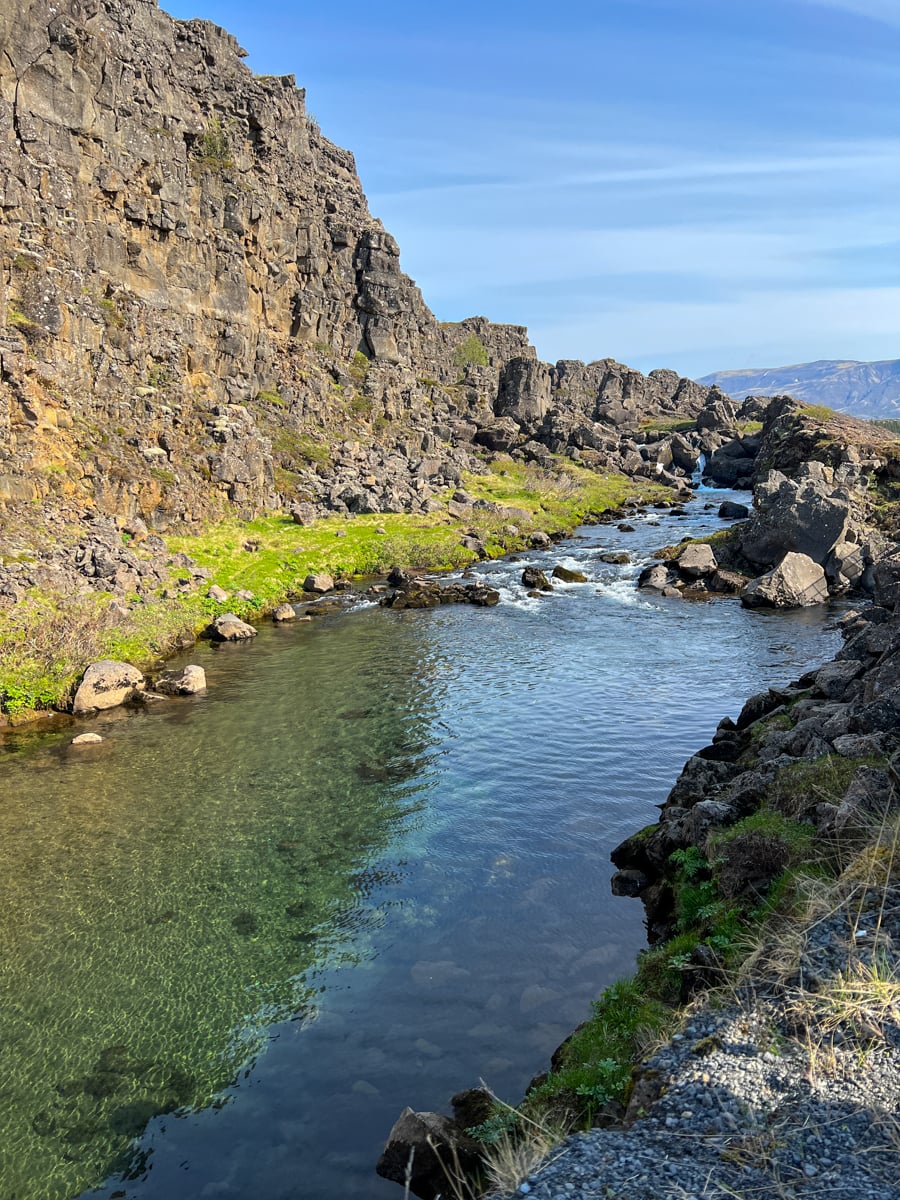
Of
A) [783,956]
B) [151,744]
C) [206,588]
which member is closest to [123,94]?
[206,588]

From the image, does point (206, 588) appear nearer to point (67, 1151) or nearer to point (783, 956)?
point (67, 1151)

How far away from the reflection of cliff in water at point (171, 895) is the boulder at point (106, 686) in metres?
1.54

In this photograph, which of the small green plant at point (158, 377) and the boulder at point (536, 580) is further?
the small green plant at point (158, 377)

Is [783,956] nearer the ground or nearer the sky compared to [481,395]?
nearer the ground

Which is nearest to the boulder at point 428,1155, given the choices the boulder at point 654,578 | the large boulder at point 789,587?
Answer: the large boulder at point 789,587

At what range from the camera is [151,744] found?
33.0 meters

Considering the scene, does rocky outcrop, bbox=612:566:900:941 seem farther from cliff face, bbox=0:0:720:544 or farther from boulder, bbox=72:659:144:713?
cliff face, bbox=0:0:720:544

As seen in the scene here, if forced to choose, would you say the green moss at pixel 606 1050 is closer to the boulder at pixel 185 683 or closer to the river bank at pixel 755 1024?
the river bank at pixel 755 1024

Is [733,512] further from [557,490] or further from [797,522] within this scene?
[797,522]

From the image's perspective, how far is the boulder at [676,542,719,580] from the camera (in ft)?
213

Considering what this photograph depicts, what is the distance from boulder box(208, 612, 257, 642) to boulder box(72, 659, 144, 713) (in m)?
9.91

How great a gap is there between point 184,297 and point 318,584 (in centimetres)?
5116

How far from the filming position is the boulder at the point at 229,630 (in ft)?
161

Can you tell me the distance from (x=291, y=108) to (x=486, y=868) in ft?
480
